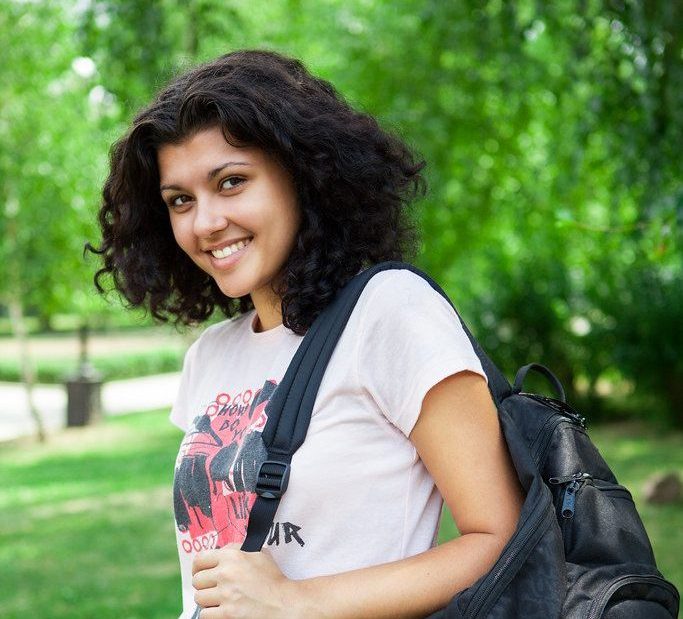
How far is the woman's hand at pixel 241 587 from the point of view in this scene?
1427 millimetres

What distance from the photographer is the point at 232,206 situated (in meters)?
1.68

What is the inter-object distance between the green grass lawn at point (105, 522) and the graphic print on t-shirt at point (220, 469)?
412 cm

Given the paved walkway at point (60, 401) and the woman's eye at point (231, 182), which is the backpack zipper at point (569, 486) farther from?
the paved walkway at point (60, 401)

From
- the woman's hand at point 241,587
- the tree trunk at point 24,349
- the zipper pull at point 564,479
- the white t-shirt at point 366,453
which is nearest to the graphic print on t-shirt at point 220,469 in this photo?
the white t-shirt at point 366,453

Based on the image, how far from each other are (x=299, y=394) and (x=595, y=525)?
18.8 inches

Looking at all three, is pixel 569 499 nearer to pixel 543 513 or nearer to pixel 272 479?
pixel 543 513

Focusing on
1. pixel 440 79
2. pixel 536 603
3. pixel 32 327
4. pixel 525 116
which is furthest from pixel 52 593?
pixel 32 327

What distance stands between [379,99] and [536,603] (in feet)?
31.8

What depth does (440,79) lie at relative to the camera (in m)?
10.1

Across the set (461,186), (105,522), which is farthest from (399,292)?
(461,186)

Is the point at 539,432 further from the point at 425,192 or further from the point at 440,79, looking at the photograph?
the point at 440,79

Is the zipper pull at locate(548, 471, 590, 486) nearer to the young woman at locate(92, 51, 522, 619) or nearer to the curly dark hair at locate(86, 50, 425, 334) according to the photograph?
the young woman at locate(92, 51, 522, 619)

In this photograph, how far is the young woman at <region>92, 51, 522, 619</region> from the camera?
145 centimetres

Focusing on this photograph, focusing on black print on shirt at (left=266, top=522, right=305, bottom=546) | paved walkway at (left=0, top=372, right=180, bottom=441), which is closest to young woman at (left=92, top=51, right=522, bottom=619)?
black print on shirt at (left=266, top=522, right=305, bottom=546)
